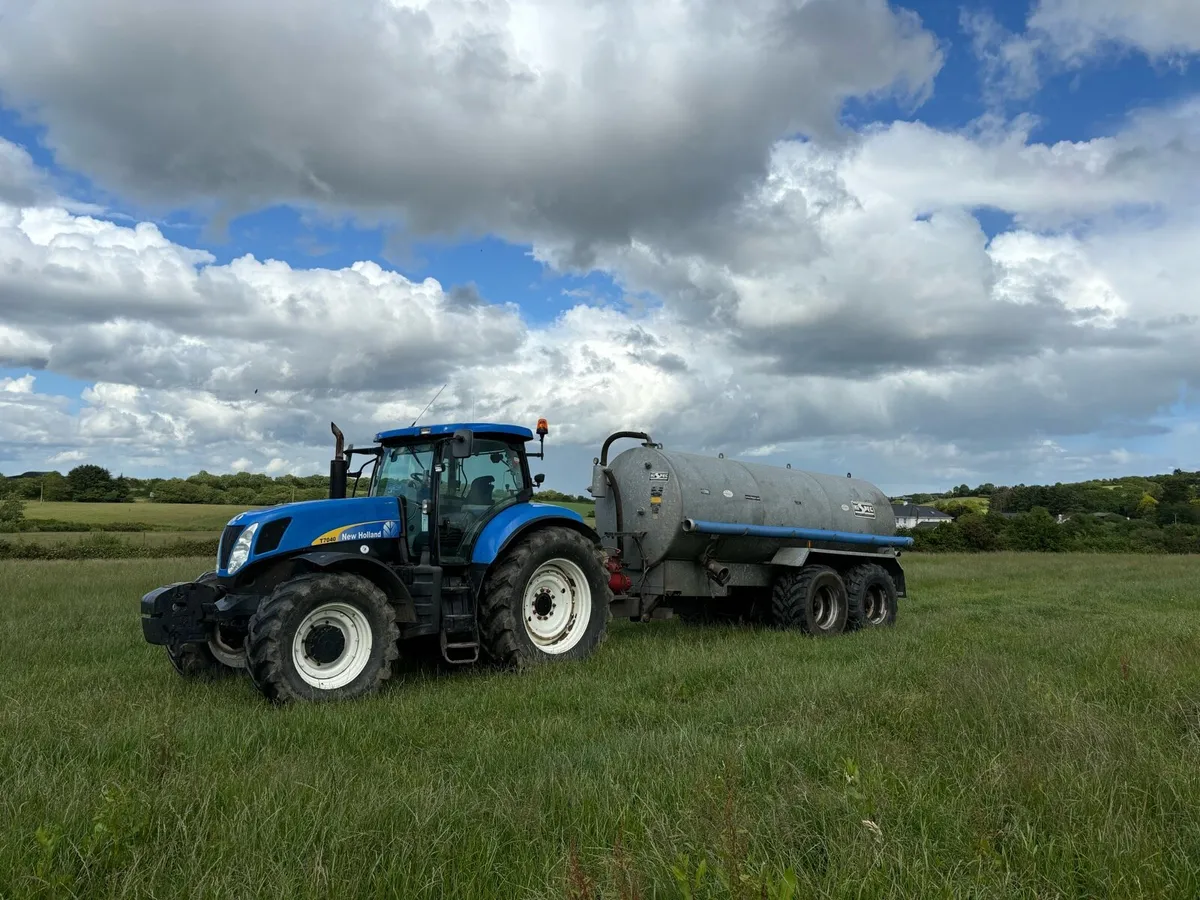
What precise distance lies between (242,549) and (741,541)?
607 cm

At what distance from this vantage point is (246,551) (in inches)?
293

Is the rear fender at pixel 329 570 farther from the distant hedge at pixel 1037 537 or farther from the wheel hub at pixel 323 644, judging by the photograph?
the distant hedge at pixel 1037 537

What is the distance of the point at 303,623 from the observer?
7.07 m

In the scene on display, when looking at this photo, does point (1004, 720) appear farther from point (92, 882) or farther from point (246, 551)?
point (246, 551)

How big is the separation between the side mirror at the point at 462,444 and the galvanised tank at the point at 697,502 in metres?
3.21

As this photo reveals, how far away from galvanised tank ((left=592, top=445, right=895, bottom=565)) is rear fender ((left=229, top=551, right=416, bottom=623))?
3.64m

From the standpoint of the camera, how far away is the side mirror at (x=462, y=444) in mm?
8070

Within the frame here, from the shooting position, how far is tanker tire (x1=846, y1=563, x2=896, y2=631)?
12.3 m

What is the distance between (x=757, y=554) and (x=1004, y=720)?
6.12 metres

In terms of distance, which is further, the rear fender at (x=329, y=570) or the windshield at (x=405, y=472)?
the windshield at (x=405, y=472)

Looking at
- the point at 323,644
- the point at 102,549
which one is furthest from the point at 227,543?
the point at 102,549

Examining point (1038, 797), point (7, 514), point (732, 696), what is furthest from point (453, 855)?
point (7, 514)

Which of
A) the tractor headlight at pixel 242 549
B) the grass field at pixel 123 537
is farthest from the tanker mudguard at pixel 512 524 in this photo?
the grass field at pixel 123 537

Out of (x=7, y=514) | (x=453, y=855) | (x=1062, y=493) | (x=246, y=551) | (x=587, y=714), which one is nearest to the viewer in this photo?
(x=453, y=855)
